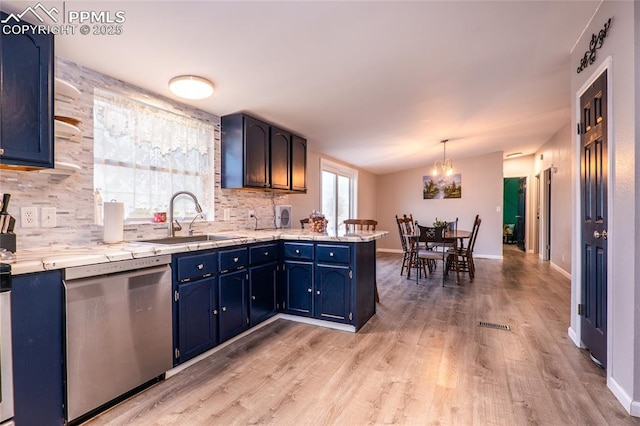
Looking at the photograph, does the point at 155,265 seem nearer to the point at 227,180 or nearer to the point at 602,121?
the point at 227,180

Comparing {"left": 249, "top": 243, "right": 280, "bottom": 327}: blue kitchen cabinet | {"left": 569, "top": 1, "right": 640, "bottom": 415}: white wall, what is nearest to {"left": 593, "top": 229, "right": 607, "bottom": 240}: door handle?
{"left": 569, "top": 1, "right": 640, "bottom": 415}: white wall

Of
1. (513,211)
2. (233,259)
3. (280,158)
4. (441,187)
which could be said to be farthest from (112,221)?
(513,211)

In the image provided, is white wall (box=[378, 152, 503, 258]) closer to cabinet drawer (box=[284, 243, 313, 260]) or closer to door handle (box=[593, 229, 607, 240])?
door handle (box=[593, 229, 607, 240])

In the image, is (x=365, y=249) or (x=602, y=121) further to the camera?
(x=365, y=249)

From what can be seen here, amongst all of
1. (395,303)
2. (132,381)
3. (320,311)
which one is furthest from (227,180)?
(395,303)

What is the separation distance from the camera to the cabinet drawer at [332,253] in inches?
110

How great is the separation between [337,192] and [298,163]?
2454mm

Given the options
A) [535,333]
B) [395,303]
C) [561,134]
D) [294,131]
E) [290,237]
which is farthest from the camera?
[561,134]

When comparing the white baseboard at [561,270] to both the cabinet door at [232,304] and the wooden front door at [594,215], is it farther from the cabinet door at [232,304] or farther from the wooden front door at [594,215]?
the cabinet door at [232,304]

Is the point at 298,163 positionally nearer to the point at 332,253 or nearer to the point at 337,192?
the point at 332,253

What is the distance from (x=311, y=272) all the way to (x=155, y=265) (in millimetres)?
1450

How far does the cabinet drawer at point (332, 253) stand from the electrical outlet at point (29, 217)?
2.06 metres

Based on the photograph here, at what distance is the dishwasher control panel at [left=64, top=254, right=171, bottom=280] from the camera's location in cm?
154

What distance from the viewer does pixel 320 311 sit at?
2.93 m
